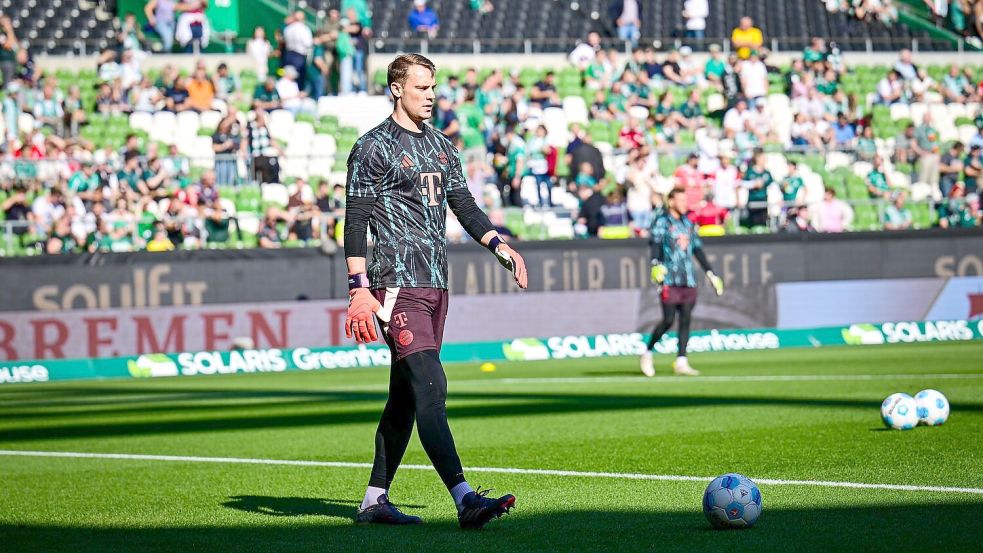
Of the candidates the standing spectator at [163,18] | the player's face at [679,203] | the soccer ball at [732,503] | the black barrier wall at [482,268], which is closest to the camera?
the soccer ball at [732,503]

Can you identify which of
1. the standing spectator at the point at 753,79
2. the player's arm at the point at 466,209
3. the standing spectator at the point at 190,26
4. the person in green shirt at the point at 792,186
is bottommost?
the player's arm at the point at 466,209

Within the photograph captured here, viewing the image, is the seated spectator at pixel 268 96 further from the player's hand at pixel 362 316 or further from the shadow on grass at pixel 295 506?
the player's hand at pixel 362 316

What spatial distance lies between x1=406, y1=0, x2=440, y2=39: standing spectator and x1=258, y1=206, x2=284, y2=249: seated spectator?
1075cm

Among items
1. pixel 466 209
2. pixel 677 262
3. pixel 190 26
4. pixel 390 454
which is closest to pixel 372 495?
pixel 390 454

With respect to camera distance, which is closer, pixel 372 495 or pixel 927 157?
pixel 372 495

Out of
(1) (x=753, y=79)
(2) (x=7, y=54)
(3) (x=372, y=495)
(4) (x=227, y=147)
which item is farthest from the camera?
(1) (x=753, y=79)

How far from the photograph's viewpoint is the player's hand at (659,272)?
1800 centimetres

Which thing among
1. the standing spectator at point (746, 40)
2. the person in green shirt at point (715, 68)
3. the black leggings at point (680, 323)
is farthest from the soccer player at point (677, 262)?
the standing spectator at point (746, 40)

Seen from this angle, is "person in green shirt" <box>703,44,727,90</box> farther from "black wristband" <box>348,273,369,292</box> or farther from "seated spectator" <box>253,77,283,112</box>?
"black wristband" <box>348,273,369,292</box>

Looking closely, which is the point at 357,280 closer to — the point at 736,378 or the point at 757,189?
the point at 736,378

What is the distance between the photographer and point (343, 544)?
6652 millimetres

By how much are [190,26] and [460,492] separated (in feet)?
80.9

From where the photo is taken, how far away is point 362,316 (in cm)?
690

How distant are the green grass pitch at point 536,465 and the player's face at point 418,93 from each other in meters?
2.05
